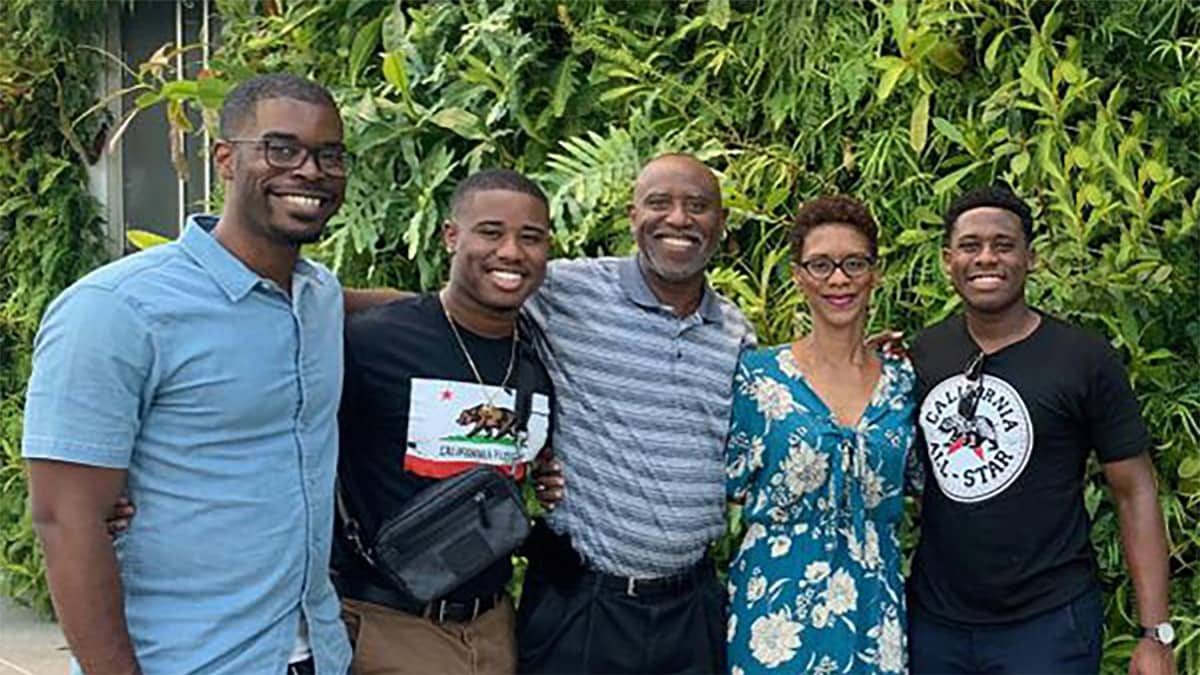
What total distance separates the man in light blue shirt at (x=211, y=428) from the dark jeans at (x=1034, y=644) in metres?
1.41

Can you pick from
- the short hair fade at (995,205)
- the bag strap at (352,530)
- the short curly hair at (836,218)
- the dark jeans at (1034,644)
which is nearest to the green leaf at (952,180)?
the short hair fade at (995,205)

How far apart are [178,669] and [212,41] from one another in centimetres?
429

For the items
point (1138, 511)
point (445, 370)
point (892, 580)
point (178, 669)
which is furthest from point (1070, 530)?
point (178, 669)

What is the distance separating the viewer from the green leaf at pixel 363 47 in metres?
5.04

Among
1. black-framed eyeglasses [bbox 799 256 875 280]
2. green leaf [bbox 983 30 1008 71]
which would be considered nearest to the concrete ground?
black-framed eyeglasses [bbox 799 256 875 280]

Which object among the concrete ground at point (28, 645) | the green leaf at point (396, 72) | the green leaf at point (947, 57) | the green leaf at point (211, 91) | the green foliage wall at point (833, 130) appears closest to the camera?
the green foliage wall at point (833, 130)

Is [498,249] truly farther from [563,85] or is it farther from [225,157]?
[563,85]

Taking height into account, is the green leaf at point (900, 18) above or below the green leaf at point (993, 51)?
above

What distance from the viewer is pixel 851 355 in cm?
317

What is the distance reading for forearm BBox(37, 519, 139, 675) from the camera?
2.21 m

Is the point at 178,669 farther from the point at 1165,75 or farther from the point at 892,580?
the point at 1165,75

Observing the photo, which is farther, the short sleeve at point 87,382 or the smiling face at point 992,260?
the smiling face at point 992,260

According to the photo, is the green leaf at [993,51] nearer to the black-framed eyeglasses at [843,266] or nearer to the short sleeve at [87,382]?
the black-framed eyeglasses at [843,266]

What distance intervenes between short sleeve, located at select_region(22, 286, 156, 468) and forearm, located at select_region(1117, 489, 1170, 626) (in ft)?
7.09
